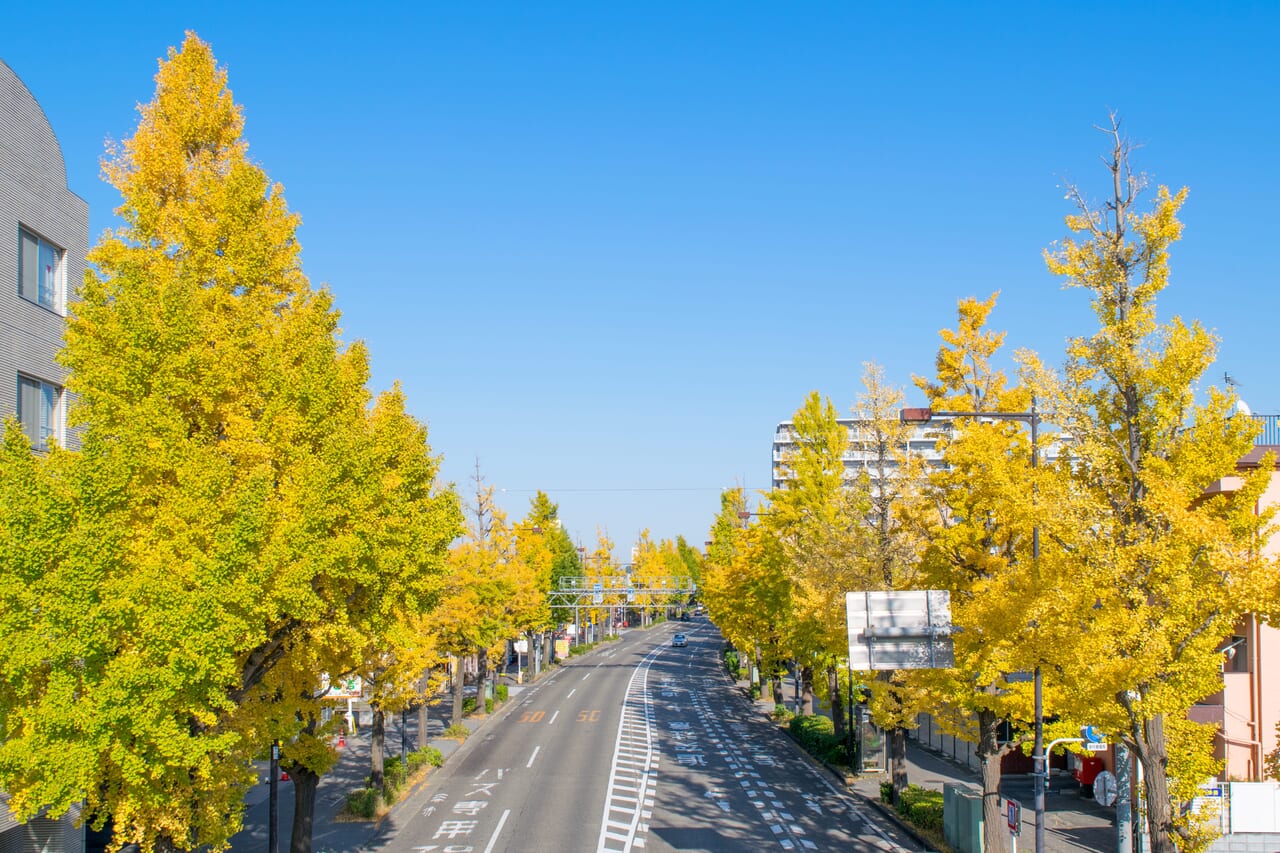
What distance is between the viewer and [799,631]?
38.9m

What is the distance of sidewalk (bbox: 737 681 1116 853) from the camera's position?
2702cm

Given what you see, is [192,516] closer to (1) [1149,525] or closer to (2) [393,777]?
(1) [1149,525]

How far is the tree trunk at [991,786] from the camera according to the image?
23.2 metres

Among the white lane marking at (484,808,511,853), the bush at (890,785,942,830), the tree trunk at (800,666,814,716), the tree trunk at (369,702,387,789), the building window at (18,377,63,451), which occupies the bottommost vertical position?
the tree trunk at (800,666,814,716)

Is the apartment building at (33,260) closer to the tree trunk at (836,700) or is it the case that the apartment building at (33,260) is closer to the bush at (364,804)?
the bush at (364,804)

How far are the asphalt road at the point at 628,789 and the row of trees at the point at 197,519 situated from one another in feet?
26.7

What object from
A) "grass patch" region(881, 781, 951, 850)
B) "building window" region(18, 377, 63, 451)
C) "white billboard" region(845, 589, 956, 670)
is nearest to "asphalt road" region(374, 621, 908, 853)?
"grass patch" region(881, 781, 951, 850)

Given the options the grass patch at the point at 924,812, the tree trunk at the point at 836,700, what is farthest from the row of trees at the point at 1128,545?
the tree trunk at the point at 836,700

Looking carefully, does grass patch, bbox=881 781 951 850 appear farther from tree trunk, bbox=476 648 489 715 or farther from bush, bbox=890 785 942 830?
tree trunk, bbox=476 648 489 715

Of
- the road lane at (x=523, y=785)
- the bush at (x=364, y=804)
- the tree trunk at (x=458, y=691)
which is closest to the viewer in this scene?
the road lane at (x=523, y=785)

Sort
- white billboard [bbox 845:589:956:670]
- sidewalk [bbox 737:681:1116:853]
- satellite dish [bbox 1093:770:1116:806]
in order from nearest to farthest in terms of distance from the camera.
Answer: satellite dish [bbox 1093:770:1116:806] < white billboard [bbox 845:589:956:670] < sidewalk [bbox 737:681:1116:853]

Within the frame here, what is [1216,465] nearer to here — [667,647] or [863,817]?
[863,817]

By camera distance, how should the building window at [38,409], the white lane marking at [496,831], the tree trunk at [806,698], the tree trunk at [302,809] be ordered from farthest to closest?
1. the tree trunk at [806,698]
2. the white lane marking at [496,831]
3. the building window at [38,409]
4. the tree trunk at [302,809]

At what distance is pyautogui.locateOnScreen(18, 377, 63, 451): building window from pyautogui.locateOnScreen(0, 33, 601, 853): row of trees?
4939 millimetres
